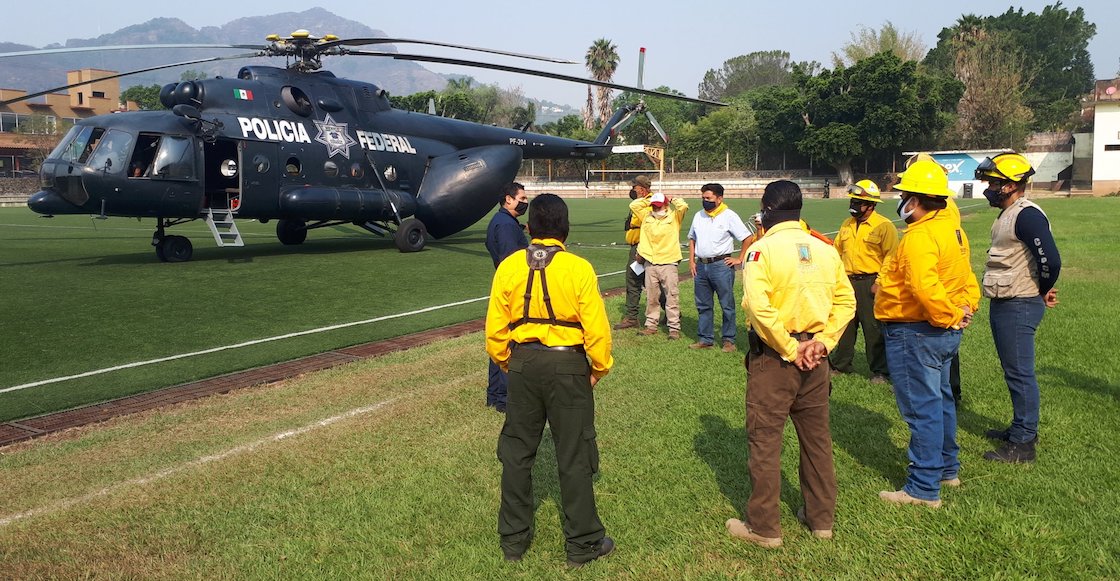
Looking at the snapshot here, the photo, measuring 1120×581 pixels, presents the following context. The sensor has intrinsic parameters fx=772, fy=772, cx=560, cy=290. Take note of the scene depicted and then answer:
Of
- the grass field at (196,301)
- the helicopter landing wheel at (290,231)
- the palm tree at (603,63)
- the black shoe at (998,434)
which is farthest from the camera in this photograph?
the palm tree at (603,63)

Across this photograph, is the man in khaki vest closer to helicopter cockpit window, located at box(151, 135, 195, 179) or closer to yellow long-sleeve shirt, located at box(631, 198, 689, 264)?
yellow long-sleeve shirt, located at box(631, 198, 689, 264)

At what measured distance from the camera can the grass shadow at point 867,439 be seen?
5148 millimetres

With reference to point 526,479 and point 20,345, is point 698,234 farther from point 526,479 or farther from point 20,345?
point 20,345

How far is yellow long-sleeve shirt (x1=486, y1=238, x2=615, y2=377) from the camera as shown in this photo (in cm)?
391

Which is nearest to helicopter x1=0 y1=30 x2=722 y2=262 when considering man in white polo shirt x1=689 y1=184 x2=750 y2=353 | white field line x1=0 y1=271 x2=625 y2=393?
white field line x1=0 y1=271 x2=625 y2=393

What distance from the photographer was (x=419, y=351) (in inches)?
342

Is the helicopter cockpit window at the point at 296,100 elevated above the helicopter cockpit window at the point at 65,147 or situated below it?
above

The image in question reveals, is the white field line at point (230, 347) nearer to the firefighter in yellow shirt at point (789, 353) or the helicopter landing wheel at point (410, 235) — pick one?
the helicopter landing wheel at point (410, 235)

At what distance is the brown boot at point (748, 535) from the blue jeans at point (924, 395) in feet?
3.42

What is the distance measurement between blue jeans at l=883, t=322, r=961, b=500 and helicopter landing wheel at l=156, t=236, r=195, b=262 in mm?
15180

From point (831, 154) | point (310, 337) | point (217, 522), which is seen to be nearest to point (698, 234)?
point (310, 337)

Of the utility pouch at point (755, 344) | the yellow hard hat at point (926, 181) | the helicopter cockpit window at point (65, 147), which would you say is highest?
the helicopter cockpit window at point (65, 147)

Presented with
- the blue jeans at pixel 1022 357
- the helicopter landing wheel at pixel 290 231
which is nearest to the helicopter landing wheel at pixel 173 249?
the helicopter landing wheel at pixel 290 231

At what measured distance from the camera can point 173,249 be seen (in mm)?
16078
